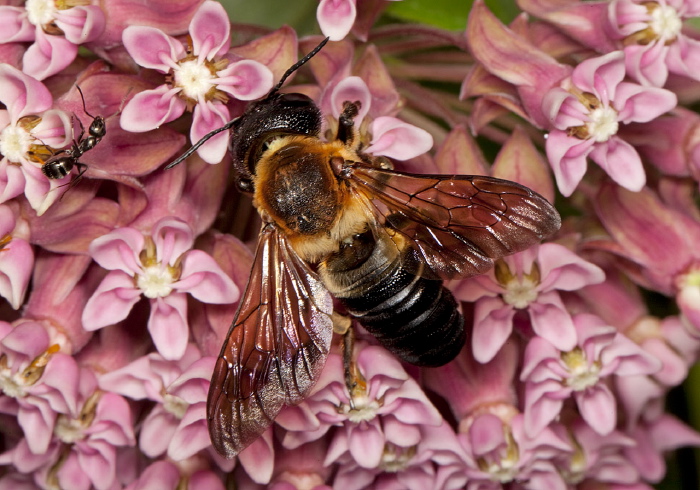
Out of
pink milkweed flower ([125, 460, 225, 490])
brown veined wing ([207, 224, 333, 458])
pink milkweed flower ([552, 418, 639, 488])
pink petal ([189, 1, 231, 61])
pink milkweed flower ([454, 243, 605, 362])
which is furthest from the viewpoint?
pink milkweed flower ([552, 418, 639, 488])

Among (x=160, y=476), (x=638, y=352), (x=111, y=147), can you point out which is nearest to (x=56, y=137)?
(x=111, y=147)

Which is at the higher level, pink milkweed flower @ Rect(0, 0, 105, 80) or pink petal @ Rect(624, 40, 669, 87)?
pink petal @ Rect(624, 40, 669, 87)

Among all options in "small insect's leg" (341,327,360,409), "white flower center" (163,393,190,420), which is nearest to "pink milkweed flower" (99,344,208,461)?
"white flower center" (163,393,190,420)

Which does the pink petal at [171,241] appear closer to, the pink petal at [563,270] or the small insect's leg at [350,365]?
the small insect's leg at [350,365]

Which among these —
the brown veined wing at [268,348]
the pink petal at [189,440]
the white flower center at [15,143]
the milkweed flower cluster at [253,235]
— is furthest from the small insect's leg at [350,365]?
the white flower center at [15,143]

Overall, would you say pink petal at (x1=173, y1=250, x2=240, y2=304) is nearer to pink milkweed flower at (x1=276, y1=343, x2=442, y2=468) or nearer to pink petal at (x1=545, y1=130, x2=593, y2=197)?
pink milkweed flower at (x1=276, y1=343, x2=442, y2=468)
